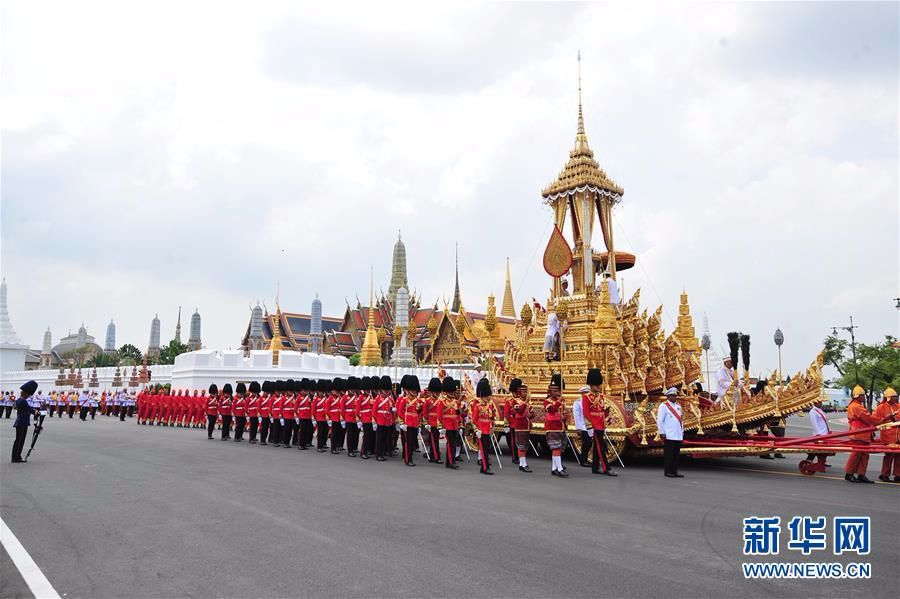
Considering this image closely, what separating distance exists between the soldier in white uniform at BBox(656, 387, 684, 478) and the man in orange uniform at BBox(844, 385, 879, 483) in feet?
8.06

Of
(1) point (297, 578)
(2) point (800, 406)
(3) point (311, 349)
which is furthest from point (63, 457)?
(3) point (311, 349)

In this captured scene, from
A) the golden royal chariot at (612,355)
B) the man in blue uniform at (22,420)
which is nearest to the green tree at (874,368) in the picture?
the golden royal chariot at (612,355)

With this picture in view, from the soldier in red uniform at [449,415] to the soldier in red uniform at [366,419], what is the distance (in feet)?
5.88

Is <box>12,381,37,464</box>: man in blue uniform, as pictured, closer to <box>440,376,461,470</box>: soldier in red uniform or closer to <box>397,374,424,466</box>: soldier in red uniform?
<box>397,374,424,466</box>: soldier in red uniform

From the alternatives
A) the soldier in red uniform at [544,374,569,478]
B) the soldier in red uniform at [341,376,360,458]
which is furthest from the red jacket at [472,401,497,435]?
the soldier in red uniform at [341,376,360,458]

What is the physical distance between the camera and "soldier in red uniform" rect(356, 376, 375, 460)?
43.1ft

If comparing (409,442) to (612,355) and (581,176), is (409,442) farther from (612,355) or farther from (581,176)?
(581,176)

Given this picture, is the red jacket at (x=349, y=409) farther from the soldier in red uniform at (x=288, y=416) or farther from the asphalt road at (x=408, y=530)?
the asphalt road at (x=408, y=530)

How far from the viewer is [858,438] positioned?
9.75 m

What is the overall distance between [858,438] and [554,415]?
15.8 feet

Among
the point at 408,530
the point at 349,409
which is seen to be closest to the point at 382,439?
the point at 349,409

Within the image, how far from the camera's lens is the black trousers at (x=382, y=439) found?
12.7 meters

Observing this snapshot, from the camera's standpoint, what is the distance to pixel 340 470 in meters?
10.5

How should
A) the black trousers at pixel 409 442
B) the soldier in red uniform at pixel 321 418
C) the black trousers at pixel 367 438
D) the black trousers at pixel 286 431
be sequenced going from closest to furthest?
the black trousers at pixel 409 442 < the black trousers at pixel 367 438 < the soldier in red uniform at pixel 321 418 < the black trousers at pixel 286 431
